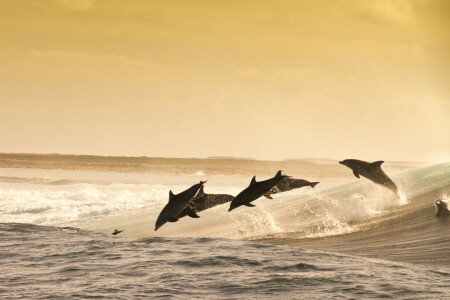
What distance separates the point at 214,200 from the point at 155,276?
5149 millimetres

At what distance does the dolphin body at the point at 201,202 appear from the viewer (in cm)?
858

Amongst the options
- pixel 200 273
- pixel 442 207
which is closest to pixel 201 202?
pixel 200 273

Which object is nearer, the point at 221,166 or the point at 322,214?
the point at 322,214

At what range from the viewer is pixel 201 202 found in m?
8.82

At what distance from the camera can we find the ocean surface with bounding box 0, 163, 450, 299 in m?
12.1

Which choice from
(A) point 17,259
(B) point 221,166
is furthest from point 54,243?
(B) point 221,166

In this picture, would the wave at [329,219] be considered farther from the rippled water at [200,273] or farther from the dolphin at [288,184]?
the dolphin at [288,184]

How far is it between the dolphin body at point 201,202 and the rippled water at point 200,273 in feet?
10.5

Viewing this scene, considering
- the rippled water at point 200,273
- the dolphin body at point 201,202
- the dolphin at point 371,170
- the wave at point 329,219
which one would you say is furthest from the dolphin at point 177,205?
the wave at point 329,219

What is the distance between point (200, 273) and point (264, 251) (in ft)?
9.74

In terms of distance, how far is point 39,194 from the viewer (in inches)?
1459

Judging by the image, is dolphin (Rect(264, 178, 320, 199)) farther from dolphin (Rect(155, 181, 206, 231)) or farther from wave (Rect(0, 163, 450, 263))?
wave (Rect(0, 163, 450, 263))

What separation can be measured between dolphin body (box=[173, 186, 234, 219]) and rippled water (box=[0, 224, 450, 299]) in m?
3.20

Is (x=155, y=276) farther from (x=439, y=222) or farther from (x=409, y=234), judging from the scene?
(x=439, y=222)
